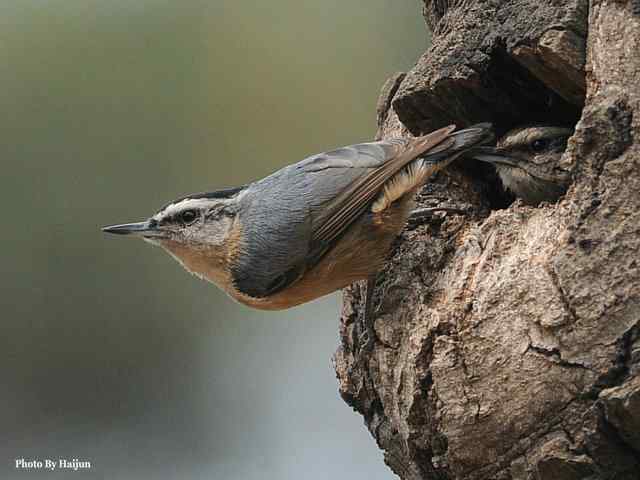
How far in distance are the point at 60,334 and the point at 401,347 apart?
236 centimetres

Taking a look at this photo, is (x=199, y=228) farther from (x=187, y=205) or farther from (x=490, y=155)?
(x=490, y=155)

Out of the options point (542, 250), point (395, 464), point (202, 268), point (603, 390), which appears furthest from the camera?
point (202, 268)

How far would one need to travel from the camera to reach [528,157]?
11.3 feet

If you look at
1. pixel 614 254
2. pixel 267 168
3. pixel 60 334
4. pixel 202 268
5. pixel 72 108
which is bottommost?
pixel 614 254

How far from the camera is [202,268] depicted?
3.66m

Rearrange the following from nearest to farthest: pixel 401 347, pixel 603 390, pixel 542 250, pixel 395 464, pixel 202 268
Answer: pixel 603 390
pixel 542 250
pixel 401 347
pixel 395 464
pixel 202 268

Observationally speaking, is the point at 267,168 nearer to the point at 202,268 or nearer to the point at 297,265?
the point at 202,268

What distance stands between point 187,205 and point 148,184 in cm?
110

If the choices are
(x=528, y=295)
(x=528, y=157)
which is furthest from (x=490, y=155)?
(x=528, y=295)

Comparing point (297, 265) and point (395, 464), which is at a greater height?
point (297, 265)

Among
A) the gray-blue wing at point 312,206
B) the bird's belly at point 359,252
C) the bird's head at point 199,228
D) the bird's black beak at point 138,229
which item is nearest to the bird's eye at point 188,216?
the bird's head at point 199,228

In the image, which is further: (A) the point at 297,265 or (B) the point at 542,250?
(A) the point at 297,265

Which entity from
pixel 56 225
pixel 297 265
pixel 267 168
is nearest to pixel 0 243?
A: pixel 56 225

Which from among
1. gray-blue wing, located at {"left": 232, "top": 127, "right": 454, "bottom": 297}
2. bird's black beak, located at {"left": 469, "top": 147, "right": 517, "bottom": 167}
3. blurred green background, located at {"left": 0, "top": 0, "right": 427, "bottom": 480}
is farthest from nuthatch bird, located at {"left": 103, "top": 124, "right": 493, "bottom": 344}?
blurred green background, located at {"left": 0, "top": 0, "right": 427, "bottom": 480}
